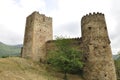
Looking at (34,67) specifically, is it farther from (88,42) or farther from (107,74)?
(107,74)

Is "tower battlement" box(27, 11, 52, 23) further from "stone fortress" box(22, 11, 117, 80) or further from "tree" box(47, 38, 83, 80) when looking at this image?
"tree" box(47, 38, 83, 80)

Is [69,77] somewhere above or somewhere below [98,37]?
below

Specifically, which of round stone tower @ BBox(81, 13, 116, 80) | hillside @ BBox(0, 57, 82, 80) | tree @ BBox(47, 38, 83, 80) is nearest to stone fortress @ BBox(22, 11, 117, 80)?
round stone tower @ BBox(81, 13, 116, 80)

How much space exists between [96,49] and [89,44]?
1.84m

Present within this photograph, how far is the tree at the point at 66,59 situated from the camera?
3294cm

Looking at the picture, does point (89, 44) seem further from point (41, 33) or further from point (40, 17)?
point (40, 17)

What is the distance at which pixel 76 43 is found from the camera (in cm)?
3850

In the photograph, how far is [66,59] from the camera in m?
32.8

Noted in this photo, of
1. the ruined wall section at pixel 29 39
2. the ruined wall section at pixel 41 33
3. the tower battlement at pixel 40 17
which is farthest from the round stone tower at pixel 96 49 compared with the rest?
the ruined wall section at pixel 29 39

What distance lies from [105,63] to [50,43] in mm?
15854

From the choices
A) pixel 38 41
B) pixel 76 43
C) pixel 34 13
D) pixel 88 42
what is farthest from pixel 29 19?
pixel 88 42

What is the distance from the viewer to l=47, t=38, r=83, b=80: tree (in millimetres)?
32938

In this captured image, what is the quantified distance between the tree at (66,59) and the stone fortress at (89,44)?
1.90m

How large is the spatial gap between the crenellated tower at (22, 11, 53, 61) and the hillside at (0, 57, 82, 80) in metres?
4.00
